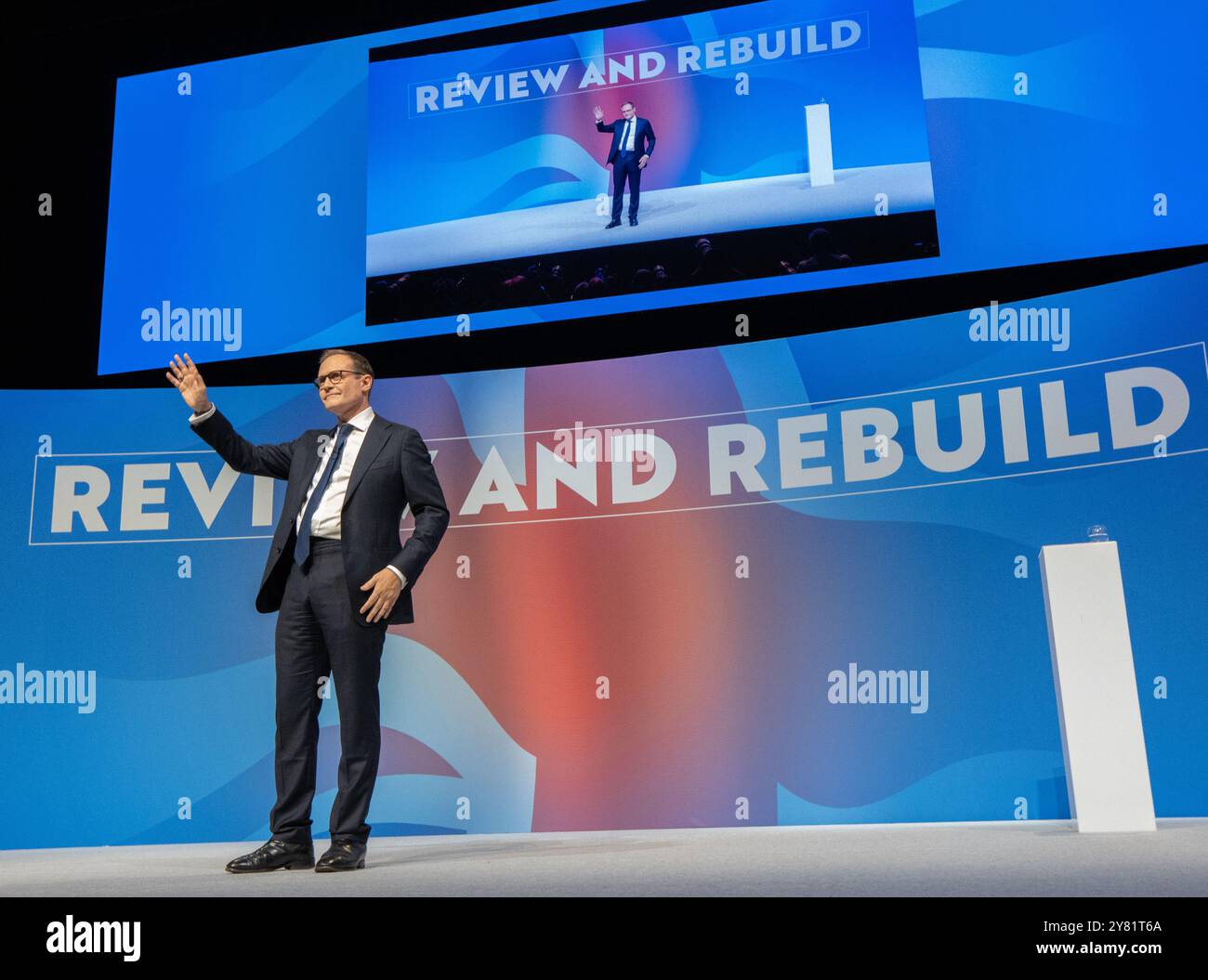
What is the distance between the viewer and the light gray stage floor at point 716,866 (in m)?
2.56

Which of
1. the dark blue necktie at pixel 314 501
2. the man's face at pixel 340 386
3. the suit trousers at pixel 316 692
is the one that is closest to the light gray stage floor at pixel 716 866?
the suit trousers at pixel 316 692

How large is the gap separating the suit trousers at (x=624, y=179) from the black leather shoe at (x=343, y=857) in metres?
2.81

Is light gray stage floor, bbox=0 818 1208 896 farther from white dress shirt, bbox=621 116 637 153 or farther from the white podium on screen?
white dress shirt, bbox=621 116 637 153

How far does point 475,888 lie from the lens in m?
2.71

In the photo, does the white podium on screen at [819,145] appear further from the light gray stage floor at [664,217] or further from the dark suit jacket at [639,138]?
the dark suit jacket at [639,138]

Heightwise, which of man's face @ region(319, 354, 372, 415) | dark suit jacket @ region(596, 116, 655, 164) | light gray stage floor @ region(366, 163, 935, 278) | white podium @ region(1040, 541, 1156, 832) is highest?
dark suit jacket @ region(596, 116, 655, 164)

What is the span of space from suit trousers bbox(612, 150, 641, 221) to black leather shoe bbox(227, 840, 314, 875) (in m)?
2.84

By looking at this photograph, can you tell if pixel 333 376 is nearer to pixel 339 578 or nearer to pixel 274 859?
pixel 339 578

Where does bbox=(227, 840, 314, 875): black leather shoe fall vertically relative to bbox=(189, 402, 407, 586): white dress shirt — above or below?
below

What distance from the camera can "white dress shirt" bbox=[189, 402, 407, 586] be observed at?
11.2 ft

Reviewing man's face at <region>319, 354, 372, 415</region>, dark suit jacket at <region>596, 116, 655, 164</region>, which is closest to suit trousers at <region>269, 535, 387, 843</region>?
man's face at <region>319, 354, 372, 415</region>

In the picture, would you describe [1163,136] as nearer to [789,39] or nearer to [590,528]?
[789,39]
